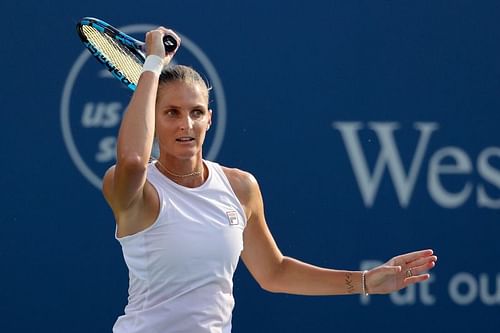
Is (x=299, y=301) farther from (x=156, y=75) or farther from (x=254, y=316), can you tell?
(x=156, y=75)

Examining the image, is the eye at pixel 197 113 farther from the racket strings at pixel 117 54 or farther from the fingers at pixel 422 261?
the fingers at pixel 422 261

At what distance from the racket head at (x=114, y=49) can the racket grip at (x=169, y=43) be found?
177 millimetres

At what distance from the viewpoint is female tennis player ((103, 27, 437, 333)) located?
2873 mm

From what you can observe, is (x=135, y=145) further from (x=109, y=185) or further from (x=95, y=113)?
(x=95, y=113)

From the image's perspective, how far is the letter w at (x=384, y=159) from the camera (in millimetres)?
4668

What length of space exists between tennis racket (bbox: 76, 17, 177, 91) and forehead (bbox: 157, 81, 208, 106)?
168 mm

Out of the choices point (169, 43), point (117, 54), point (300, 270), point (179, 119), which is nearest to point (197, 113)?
point (179, 119)

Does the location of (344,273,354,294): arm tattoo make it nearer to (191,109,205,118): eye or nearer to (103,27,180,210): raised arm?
(191,109,205,118): eye

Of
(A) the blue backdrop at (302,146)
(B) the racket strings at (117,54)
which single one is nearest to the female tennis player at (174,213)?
(B) the racket strings at (117,54)

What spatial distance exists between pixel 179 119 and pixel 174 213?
258mm

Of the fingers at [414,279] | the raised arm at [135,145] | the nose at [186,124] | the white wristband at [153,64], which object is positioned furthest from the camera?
the fingers at [414,279]

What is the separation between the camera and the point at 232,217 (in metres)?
3.13

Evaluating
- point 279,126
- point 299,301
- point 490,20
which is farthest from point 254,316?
point 490,20

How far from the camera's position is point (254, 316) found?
4.68m
